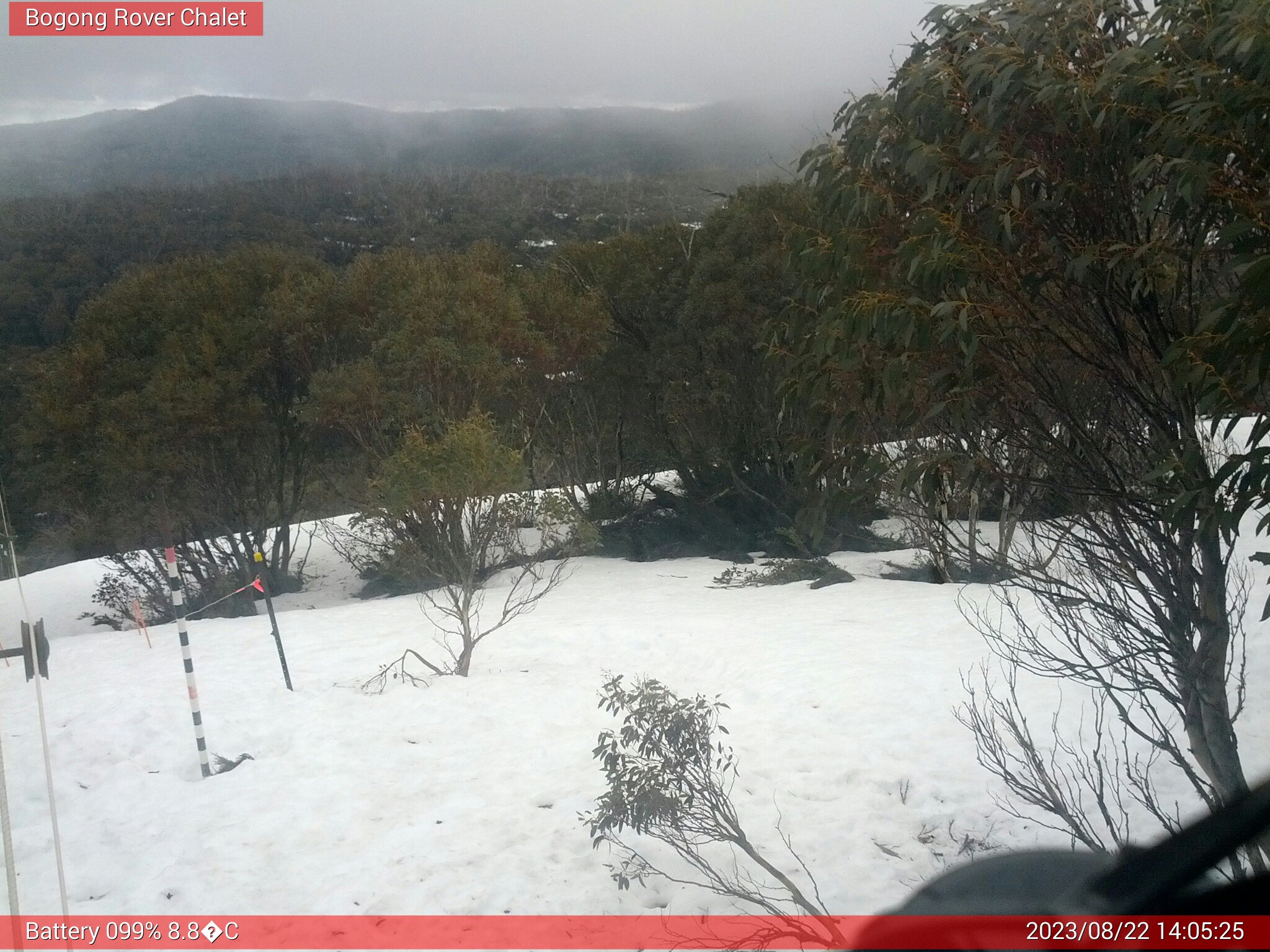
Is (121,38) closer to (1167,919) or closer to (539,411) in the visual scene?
(1167,919)

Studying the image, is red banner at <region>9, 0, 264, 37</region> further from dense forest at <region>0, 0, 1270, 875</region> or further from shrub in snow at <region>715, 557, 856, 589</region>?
shrub in snow at <region>715, 557, 856, 589</region>

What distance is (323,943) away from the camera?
2.69 metres

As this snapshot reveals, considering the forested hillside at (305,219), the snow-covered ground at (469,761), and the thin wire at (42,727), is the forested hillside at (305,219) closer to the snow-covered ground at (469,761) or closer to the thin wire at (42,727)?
the snow-covered ground at (469,761)

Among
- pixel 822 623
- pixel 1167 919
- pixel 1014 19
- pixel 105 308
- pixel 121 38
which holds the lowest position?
pixel 822 623

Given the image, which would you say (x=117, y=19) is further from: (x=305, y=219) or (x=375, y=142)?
(x=305, y=219)

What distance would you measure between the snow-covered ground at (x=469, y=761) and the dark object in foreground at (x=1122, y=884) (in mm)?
2097

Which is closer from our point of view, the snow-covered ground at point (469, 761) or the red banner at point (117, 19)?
the snow-covered ground at point (469, 761)

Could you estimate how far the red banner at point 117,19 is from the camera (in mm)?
3287

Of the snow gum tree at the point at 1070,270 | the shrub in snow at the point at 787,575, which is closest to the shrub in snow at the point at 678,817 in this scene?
the snow gum tree at the point at 1070,270

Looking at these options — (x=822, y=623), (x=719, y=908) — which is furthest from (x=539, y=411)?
(x=719, y=908)

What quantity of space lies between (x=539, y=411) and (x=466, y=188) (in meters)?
3.19

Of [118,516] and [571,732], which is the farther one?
[118,516]

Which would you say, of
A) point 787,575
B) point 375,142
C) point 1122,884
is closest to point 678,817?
point 1122,884

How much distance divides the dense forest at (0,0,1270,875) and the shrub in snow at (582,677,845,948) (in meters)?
0.90
